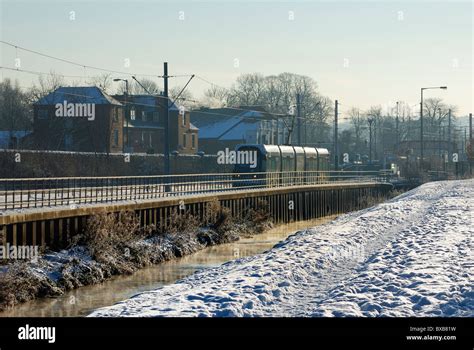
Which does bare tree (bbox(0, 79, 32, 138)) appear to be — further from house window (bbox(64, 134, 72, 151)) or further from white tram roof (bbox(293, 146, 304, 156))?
white tram roof (bbox(293, 146, 304, 156))

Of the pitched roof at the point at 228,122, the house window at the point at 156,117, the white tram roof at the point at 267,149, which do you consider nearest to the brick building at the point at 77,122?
the house window at the point at 156,117

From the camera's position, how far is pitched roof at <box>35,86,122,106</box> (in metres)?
82.2

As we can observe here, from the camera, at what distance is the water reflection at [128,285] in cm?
1966

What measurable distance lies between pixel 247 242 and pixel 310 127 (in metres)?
119

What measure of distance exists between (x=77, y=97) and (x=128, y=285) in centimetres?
6430

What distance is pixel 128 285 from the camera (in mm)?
23484

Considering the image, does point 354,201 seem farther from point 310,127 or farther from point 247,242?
point 310,127

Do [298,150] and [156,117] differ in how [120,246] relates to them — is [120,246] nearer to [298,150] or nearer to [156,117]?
[298,150]

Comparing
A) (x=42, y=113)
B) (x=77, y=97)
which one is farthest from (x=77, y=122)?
(x=77, y=97)

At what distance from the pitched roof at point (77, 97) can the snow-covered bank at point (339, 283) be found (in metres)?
61.7

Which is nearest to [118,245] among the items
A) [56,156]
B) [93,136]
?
[56,156]

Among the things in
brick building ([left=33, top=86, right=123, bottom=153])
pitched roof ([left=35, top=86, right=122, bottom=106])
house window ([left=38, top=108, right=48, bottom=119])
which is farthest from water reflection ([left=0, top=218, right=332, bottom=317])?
pitched roof ([left=35, top=86, right=122, bottom=106])
